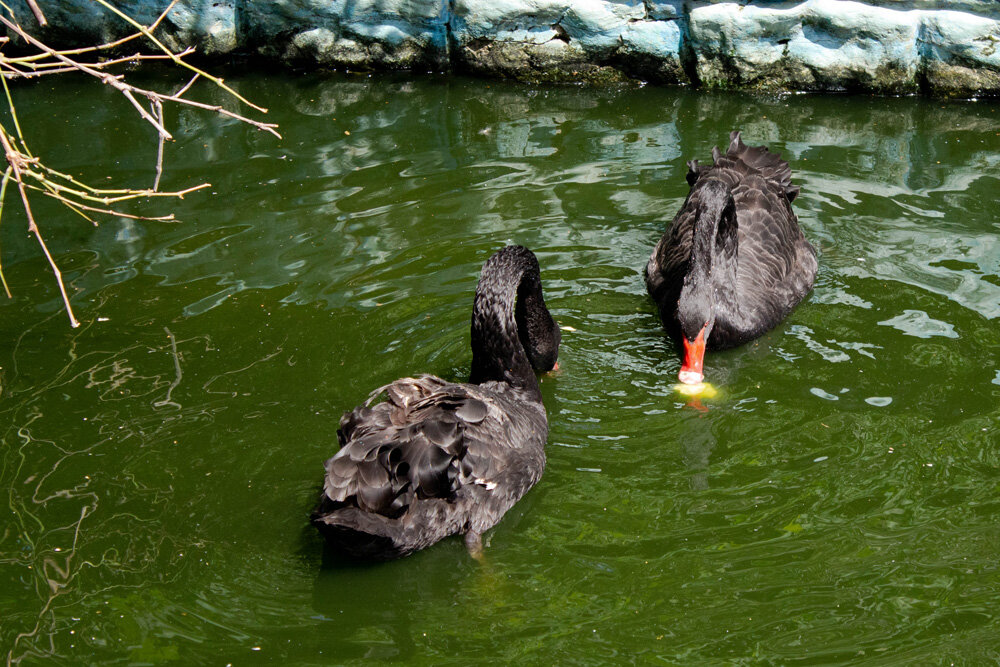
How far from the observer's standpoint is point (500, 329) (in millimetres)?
4793

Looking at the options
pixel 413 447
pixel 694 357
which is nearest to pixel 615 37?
pixel 694 357

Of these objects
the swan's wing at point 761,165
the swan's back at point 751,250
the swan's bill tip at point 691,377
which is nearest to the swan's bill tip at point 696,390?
the swan's bill tip at point 691,377

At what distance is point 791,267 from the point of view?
6.12m

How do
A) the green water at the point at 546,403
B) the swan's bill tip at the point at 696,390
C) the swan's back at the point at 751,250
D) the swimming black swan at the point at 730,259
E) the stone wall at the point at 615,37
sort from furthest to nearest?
the stone wall at the point at 615,37 → the swan's back at the point at 751,250 → the swimming black swan at the point at 730,259 → the swan's bill tip at the point at 696,390 → the green water at the point at 546,403

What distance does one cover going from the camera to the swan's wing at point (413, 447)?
377 cm

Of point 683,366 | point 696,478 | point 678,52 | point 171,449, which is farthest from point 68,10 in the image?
point 696,478

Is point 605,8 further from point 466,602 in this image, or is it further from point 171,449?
point 466,602

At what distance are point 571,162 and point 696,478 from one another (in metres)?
3.97

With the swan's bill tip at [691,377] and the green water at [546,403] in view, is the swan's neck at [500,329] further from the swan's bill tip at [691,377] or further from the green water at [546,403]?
the swan's bill tip at [691,377]

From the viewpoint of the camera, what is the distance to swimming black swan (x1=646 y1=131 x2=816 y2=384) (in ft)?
17.6

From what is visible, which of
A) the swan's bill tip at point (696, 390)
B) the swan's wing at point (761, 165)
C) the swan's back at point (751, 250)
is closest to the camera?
the swan's bill tip at point (696, 390)

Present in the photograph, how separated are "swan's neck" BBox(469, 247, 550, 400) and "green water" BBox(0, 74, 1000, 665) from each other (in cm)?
38

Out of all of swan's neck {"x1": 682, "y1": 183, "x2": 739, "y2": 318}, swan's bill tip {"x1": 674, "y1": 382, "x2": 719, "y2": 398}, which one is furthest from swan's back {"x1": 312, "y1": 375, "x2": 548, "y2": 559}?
swan's neck {"x1": 682, "y1": 183, "x2": 739, "y2": 318}

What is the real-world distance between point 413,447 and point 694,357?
1.87m
